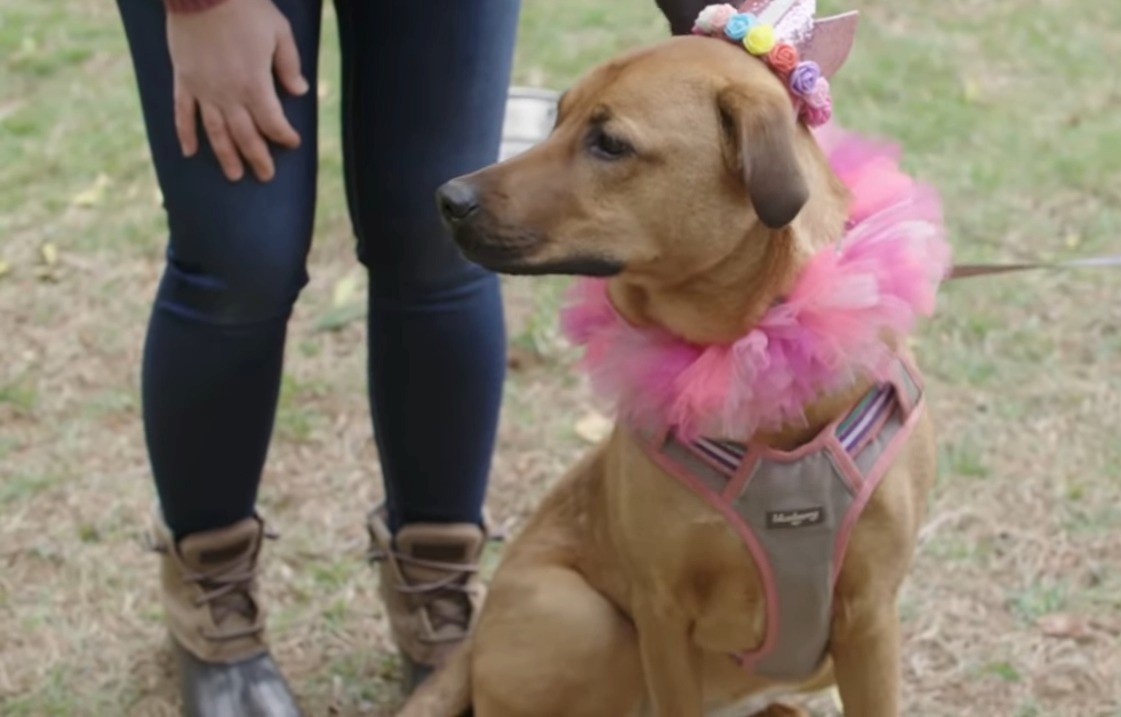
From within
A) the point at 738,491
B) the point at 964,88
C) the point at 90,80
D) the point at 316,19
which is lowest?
the point at 90,80

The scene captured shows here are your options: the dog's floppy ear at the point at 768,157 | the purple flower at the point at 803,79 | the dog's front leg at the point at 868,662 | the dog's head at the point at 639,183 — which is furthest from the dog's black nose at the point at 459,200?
the dog's front leg at the point at 868,662

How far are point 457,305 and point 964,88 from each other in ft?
11.7

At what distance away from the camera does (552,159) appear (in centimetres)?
226

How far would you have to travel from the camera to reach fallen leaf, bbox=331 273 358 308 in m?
4.61

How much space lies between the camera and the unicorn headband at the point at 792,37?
228 centimetres

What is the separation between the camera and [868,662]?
8.28 feet

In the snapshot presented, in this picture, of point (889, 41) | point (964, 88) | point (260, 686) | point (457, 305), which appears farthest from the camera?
point (889, 41)

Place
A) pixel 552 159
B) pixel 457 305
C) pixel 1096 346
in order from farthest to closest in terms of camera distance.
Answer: pixel 1096 346, pixel 457 305, pixel 552 159

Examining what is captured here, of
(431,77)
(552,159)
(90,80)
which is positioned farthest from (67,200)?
(552,159)

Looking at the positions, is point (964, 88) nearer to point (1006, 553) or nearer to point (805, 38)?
point (1006, 553)

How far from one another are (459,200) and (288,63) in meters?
0.47

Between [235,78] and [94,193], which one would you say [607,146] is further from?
[94,193]

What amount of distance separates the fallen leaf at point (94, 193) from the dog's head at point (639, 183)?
327 cm

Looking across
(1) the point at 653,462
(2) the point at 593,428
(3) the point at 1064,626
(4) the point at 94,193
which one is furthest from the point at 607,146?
(4) the point at 94,193
